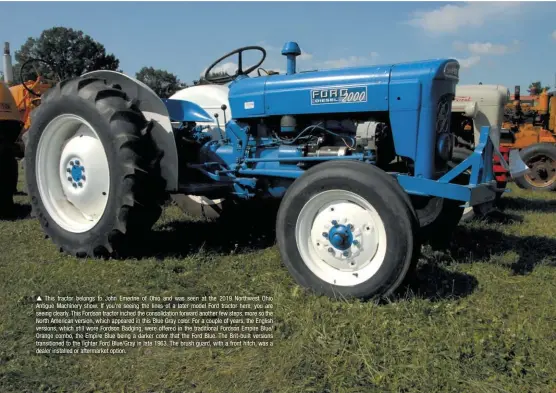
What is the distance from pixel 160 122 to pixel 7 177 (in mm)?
2906

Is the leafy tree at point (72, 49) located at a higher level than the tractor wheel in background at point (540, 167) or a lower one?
higher

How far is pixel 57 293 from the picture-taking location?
378 centimetres

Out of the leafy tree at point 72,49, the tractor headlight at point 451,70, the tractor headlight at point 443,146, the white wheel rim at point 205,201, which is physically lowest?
the white wheel rim at point 205,201

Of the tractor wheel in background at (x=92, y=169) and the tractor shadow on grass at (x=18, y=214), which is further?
the tractor shadow on grass at (x=18, y=214)

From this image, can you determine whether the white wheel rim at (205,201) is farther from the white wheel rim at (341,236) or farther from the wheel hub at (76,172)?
the white wheel rim at (341,236)

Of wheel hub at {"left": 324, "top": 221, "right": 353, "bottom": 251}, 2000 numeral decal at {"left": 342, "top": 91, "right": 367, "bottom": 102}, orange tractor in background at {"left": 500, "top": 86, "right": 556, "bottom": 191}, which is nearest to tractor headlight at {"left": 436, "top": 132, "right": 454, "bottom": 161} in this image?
2000 numeral decal at {"left": 342, "top": 91, "right": 367, "bottom": 102}

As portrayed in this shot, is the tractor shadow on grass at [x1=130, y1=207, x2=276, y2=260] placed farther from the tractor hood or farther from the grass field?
the tractor hood

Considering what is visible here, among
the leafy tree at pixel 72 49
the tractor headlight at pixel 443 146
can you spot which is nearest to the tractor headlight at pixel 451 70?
the tractor headlight at pixel 443 146

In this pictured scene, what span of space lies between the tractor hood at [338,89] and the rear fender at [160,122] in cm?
69

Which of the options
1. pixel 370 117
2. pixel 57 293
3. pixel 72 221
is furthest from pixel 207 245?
pixel 370 117

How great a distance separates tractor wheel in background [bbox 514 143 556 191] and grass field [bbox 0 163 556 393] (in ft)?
17.5

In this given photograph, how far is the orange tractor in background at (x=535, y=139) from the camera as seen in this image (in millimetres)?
9867

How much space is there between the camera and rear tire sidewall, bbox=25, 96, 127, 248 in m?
4.38

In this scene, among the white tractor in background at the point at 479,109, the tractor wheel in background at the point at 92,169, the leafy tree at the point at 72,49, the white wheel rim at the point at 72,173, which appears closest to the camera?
the tractor wheel in background at the point at 92,169
